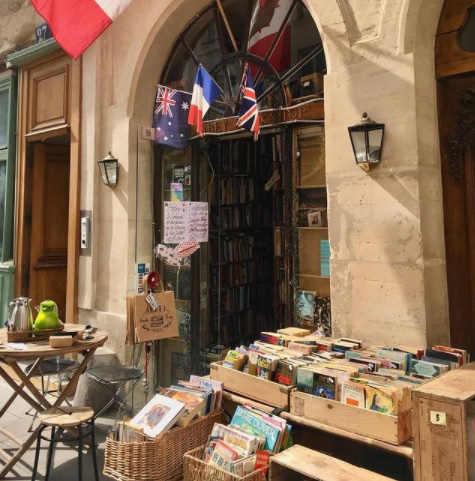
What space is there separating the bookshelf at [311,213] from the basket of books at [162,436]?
1625mm

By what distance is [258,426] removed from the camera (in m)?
2.70

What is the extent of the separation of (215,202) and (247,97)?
1.60 meters

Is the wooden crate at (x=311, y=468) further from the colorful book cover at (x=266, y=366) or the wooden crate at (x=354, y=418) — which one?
the colorful book cover at (x=266, y=366)

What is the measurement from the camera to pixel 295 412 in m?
2.75

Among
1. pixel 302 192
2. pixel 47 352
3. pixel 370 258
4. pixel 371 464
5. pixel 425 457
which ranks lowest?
pixel 371 464

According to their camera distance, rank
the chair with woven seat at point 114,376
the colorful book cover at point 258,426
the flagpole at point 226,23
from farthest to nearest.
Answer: the flagpole at point 226,23 → the chair with woven seat at point 114,376 → the colorful book cover at point 258,426

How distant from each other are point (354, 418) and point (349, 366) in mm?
371

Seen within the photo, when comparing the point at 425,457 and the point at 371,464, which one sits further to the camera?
the point at 371,464

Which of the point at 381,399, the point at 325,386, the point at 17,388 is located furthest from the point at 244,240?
the point at 381,399

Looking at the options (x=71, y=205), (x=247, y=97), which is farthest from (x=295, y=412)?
(x=71, y=205)

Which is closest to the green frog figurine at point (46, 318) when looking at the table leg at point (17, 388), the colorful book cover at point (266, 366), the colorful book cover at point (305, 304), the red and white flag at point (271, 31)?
the table leg at point (17, 388)

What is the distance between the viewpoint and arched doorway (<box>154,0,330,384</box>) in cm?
435

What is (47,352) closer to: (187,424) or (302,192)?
(187,424)

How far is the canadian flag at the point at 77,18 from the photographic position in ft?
16.1
